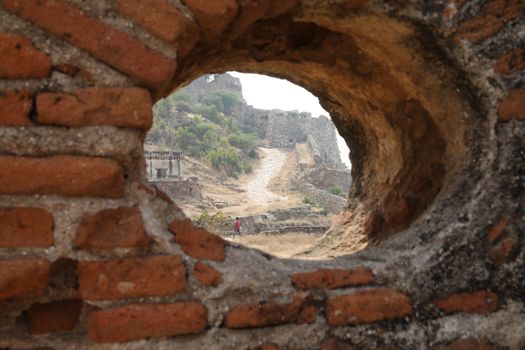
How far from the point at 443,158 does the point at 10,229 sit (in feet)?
5.27

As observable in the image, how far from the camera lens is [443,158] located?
194 cm

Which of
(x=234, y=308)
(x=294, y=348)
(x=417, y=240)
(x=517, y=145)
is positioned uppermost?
(x=517, y=145)

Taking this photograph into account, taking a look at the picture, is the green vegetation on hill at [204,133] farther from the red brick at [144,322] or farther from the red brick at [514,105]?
the red brick at [144,322]

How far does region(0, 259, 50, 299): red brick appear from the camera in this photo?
107 cm

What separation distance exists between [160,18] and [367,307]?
3.21 ft

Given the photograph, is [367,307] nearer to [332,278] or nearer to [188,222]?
[332,278]

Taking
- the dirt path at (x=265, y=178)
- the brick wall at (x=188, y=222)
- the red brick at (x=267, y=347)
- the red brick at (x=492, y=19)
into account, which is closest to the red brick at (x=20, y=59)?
the brick wall at (x=188, y=222)

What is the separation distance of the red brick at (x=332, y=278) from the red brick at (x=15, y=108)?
0.82 metres

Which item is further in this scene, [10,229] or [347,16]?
[347,16]

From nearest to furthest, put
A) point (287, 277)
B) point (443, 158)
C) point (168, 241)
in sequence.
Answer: point (168, 241), point (287, 277), point (443, 158)

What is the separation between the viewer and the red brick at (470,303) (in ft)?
4.51

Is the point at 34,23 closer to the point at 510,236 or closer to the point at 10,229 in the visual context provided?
the point at 10,229

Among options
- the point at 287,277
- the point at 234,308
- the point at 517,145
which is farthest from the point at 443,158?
the point at 234,308

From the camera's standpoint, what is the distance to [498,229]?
1.43 m
